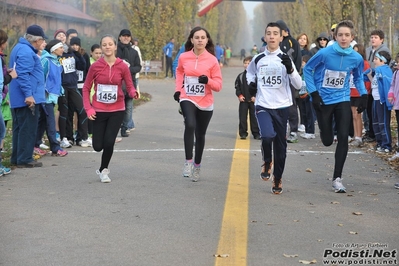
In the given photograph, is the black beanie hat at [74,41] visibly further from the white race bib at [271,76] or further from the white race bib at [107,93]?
the white race bib at [271,76]

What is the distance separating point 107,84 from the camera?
9680mm

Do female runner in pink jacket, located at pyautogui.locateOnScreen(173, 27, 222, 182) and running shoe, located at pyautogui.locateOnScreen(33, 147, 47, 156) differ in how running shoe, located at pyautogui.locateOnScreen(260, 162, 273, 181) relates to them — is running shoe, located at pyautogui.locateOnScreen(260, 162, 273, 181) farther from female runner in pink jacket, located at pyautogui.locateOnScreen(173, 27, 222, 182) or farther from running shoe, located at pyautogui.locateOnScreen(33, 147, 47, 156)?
running shoe, located at pyautogui.locateOnScreen(33, 147, 47, 156)

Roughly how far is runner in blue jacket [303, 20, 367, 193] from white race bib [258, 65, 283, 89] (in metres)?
0.44

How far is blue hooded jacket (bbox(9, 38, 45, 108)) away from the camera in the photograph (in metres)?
10.8

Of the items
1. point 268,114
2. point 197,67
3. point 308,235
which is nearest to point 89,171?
point 197,67

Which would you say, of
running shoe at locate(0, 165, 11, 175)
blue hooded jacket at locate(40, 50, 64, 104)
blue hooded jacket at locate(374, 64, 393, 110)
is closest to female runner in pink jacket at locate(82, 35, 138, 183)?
running shoe at locate(0, 165, 11, 175)

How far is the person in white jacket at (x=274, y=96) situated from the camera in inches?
347

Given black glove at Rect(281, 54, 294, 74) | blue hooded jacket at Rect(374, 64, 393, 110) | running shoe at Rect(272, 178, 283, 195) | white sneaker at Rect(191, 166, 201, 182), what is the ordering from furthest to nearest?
blue hooded jacket at Rect(374, 64, 393, 110) < white sneaker at Rect(191, 166, 201, 182) < running shoe at Rect(272, 178, 283, 195) < black glove at Rect(281, 54, 294, 74)

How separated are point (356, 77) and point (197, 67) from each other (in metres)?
1.90

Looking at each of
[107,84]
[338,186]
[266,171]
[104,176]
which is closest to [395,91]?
[338,186]

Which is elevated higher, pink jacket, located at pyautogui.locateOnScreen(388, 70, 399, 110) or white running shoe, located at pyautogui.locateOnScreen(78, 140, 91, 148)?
pink jacket, located at pyautogui.locateOnScreen(388, 70, 399, 110)

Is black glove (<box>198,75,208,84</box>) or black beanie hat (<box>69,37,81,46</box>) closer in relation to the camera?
black glove (<box>198,75,208,84</box>)

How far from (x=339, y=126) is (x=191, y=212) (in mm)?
2334

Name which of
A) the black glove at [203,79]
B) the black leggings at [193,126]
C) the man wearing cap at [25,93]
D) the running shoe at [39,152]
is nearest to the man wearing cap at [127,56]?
the running shoe at [39,152]
